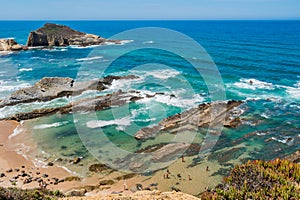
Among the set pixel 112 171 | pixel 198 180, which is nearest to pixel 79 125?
pixel 112 171

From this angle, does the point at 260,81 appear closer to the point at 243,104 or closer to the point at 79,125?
the point at 243,104

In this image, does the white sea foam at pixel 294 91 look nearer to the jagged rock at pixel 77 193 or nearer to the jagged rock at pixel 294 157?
the jagged rock at pixel 294 157

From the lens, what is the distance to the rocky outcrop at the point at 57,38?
86.8 metres

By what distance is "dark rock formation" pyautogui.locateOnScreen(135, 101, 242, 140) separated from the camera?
28.8 m

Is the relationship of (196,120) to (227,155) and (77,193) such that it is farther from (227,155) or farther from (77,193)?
(77,193)

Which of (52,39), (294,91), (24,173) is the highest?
(52,39)

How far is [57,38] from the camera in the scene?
301 feet

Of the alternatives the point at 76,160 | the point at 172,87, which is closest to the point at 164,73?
the point at 172,87

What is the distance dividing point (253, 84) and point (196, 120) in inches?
734

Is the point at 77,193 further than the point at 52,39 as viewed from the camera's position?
No

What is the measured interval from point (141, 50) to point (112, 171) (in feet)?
197

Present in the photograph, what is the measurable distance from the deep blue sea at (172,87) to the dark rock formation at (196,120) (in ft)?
4.19

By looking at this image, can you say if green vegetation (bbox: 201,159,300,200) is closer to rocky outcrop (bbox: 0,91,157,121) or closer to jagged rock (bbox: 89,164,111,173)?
jagged rock (bbox: 89,164,111,173)

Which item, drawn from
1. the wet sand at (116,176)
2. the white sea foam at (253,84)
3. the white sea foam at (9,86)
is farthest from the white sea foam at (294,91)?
the white sea foam at (9,86)
